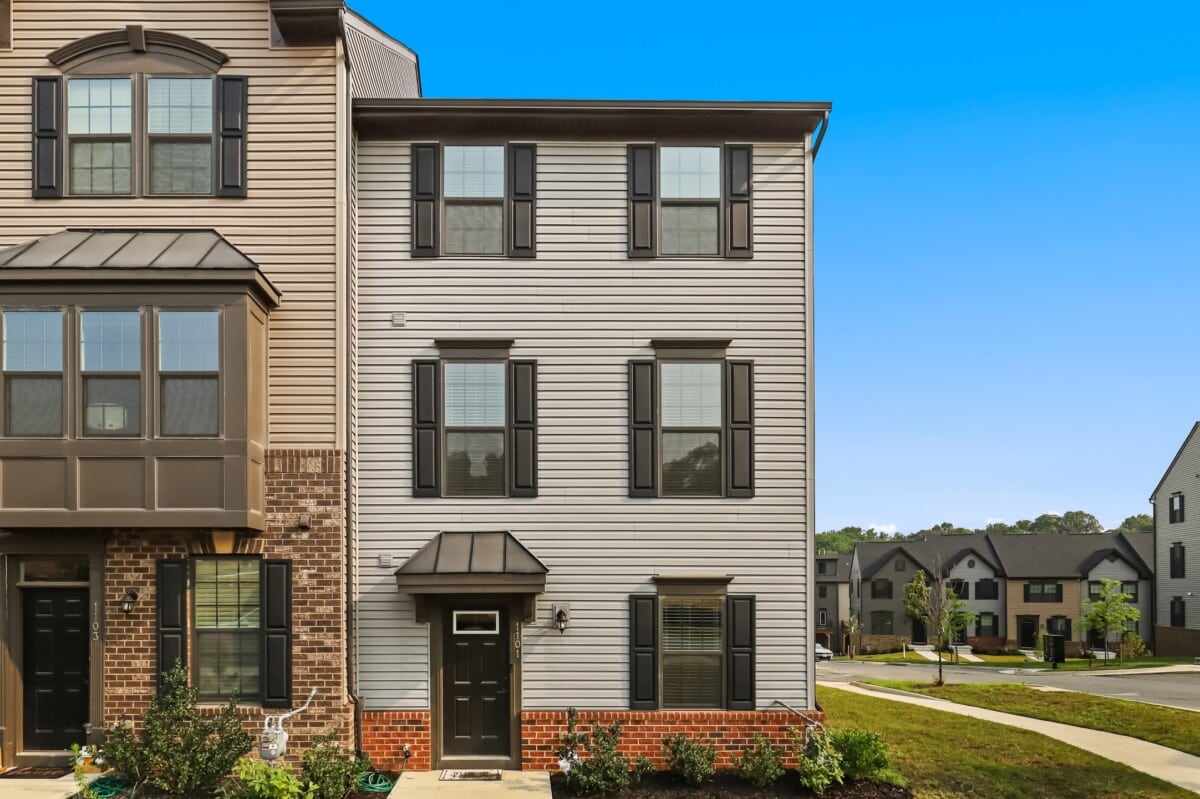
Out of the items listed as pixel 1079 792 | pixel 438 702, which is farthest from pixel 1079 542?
pixel 438 702

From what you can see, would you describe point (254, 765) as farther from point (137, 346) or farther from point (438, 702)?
point (137, 346)

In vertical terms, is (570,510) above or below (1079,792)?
above

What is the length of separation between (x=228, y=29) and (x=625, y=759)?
10.0 m

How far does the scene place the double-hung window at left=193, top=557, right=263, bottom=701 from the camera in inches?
405

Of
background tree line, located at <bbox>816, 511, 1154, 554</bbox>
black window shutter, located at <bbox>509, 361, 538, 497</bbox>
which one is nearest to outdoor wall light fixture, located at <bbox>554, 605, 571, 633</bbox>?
black window shutter, located at <bbox>509, 361, 538, 497</bbox>

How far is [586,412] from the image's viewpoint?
11.3 metres

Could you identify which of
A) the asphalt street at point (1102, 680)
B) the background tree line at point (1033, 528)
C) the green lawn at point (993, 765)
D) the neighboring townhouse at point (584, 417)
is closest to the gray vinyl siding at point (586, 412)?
the neighboring townhouse at point (584, 417)

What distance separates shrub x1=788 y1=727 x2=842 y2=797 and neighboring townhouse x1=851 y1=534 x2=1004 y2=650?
46.9 metres

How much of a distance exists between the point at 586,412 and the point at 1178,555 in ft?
130

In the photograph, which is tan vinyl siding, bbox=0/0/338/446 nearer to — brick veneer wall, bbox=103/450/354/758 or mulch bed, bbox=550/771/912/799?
brick veneer wall, bbox=103/450/354/758

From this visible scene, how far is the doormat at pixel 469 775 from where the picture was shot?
10.4m

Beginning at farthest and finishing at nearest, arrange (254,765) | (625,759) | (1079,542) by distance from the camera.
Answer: (1079,542), (625,759), (254,765)

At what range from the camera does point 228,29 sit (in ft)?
35.0

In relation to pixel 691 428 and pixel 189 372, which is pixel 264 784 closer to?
pixel 189 372
